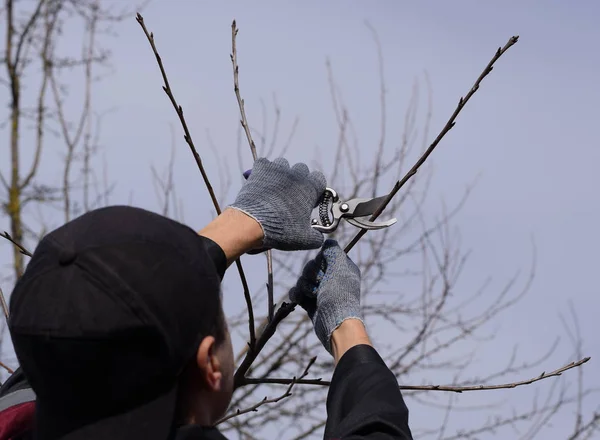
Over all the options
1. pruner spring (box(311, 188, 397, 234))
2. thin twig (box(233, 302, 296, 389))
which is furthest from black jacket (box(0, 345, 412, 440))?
pruner spring (box(311, 188, 397, 234))

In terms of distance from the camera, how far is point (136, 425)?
1649mm

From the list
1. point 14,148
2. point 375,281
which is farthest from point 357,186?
point 14,148

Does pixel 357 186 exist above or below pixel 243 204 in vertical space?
above

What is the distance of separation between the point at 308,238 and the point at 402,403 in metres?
0.62

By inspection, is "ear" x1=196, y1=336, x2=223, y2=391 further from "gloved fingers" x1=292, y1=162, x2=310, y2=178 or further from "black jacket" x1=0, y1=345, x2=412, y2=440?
"gloved fingers" x1=292, y1=162, x2=310, y2=178

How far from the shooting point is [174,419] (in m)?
1.69

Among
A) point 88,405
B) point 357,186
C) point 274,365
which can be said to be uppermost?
point 357,186

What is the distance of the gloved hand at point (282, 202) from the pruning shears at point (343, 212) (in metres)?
0.07

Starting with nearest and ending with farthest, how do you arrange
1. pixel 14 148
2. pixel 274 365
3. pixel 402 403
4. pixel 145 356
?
pixel 145 356, pixel 402 403, pixel 274 365, pixel 14 148

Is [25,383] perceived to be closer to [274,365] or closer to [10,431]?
[10,431]

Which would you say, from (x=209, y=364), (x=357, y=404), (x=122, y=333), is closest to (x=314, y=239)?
(x=357, y=404)

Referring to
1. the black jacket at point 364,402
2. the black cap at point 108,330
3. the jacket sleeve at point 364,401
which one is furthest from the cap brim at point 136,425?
the jacket sleeve at point 364,401

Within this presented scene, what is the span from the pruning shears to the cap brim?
1.03 m

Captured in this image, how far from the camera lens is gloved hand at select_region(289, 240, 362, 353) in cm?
229
